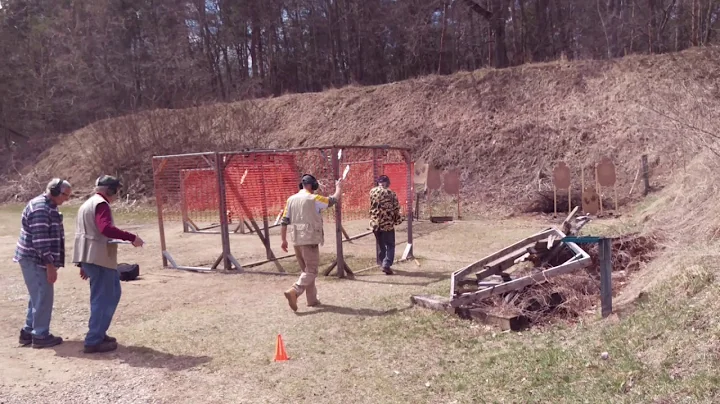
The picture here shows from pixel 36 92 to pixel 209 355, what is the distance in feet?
135

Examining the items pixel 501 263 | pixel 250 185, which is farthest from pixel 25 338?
pixel 501 263

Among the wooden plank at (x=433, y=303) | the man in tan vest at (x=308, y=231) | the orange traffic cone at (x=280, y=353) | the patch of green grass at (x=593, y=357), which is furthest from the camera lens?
the man in tan vest at (x=308, y=231)

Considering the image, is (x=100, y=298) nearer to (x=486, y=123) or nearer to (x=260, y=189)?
(x=260, y=189)

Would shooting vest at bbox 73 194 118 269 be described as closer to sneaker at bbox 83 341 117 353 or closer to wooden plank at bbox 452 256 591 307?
sneaker at bbox 83 341 117 353

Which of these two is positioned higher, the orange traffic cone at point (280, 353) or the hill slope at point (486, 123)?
the hill slope at point (486, 123)

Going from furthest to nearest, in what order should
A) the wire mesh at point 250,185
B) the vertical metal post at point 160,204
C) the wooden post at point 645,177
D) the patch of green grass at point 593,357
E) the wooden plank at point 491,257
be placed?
the wooden post at point 645,177 < the vertical metal post at point 160,204 < the wire mesh at point 250,185 < the wooden plank at point 491,257 < the patch of green grass at point 593,357

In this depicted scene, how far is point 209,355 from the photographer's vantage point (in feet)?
19.8

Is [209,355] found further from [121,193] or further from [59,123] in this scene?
[59,123]

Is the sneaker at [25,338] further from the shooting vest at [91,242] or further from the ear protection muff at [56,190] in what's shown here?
the ear protection muff at [56,190]

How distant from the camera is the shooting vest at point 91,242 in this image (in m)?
6.05

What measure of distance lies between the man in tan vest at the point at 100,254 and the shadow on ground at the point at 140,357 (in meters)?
0.12

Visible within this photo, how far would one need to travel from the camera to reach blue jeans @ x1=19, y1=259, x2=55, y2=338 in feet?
20.6

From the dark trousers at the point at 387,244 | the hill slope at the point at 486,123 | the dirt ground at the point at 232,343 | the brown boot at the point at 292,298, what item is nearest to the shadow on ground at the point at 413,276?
the dirt ground at the point at 232,343

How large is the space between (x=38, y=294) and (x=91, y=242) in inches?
36.4
